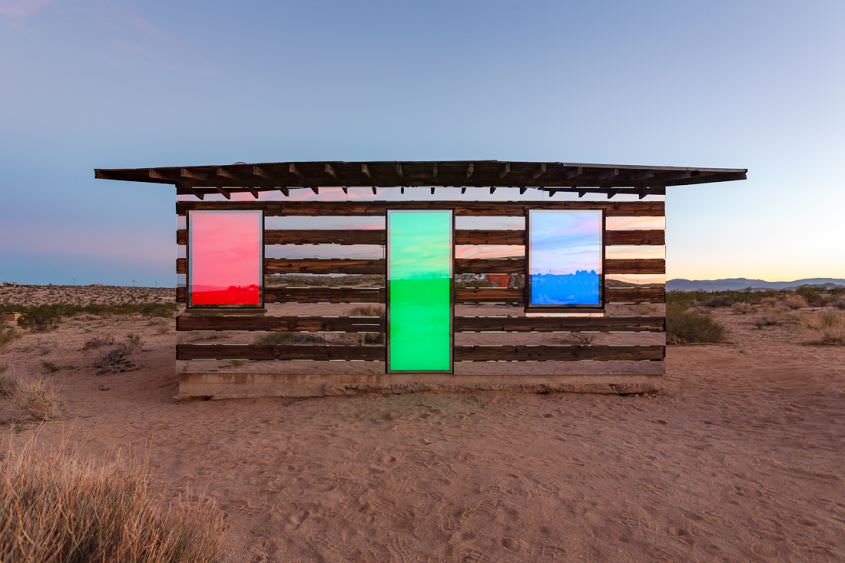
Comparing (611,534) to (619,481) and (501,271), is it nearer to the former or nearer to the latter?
(619,481)

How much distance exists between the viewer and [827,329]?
12.4 m

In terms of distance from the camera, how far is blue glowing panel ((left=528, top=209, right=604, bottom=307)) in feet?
24.3

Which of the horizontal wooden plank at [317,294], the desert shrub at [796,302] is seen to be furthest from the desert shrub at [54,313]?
the desert shrub at [796,302]

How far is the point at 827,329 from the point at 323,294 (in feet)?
47.8

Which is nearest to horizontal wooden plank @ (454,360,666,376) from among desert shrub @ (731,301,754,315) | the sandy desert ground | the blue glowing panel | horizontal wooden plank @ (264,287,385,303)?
the sandy desert ground

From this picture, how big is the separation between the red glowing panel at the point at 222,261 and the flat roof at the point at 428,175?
57cm

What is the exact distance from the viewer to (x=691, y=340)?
13117 mm

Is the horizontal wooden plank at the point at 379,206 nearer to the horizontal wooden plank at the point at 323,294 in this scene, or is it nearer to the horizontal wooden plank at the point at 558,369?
the horizontal wooden plank at the point at 323,294

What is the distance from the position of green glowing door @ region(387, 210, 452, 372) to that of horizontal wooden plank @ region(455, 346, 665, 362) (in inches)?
14.6

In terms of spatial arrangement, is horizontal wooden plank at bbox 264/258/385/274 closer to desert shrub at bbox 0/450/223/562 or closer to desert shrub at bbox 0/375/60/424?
desert shrub at bbox 0/375/60/424

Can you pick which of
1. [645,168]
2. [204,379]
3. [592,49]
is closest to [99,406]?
[204,379]

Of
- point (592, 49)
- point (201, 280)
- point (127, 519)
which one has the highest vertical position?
point (592, 49)

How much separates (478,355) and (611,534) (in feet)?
13.9

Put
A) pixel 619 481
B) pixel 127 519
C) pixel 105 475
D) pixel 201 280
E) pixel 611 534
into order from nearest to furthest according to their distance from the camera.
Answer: pixel 127 519 → pixel 105 475 → pixel 611 534 → pixel 619 481 → pixel 201 280
